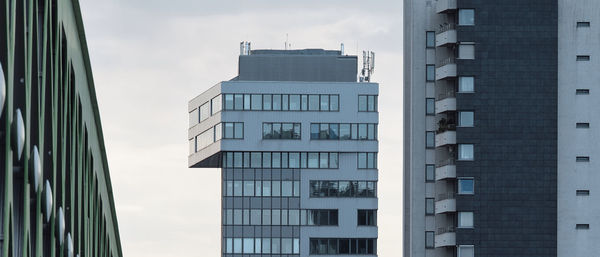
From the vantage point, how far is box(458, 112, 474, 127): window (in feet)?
497

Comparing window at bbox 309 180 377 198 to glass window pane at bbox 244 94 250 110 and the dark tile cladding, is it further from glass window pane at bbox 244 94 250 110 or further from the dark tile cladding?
the dark tile cladding

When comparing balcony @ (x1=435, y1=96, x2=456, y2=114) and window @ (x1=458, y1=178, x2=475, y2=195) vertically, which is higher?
balcony @ (x1=435, y1=96, x2=456, y2=114)

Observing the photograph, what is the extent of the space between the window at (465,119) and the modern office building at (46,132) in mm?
92584

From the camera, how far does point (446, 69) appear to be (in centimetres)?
15112

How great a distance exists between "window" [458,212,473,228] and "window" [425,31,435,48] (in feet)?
47.6

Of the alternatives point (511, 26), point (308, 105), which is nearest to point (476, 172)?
point (511, 26)

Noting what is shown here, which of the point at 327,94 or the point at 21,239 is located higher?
the point at 327,94

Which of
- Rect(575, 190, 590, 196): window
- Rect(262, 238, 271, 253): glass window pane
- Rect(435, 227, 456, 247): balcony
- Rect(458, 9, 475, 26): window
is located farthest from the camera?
Rect(262, 238, 271, 253): glass window pane

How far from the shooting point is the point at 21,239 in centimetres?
4172

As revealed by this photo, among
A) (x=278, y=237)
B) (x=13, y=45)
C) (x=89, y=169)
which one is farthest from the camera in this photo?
(x=278, y=237)

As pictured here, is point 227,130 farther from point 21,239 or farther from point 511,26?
point 21,239

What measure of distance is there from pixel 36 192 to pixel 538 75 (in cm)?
11056

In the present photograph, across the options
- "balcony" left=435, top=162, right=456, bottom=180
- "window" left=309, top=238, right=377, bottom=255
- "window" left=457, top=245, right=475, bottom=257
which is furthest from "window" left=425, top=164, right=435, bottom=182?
"window" left=309, top=238, right=377, bottom=255

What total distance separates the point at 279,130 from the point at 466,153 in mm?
50605
